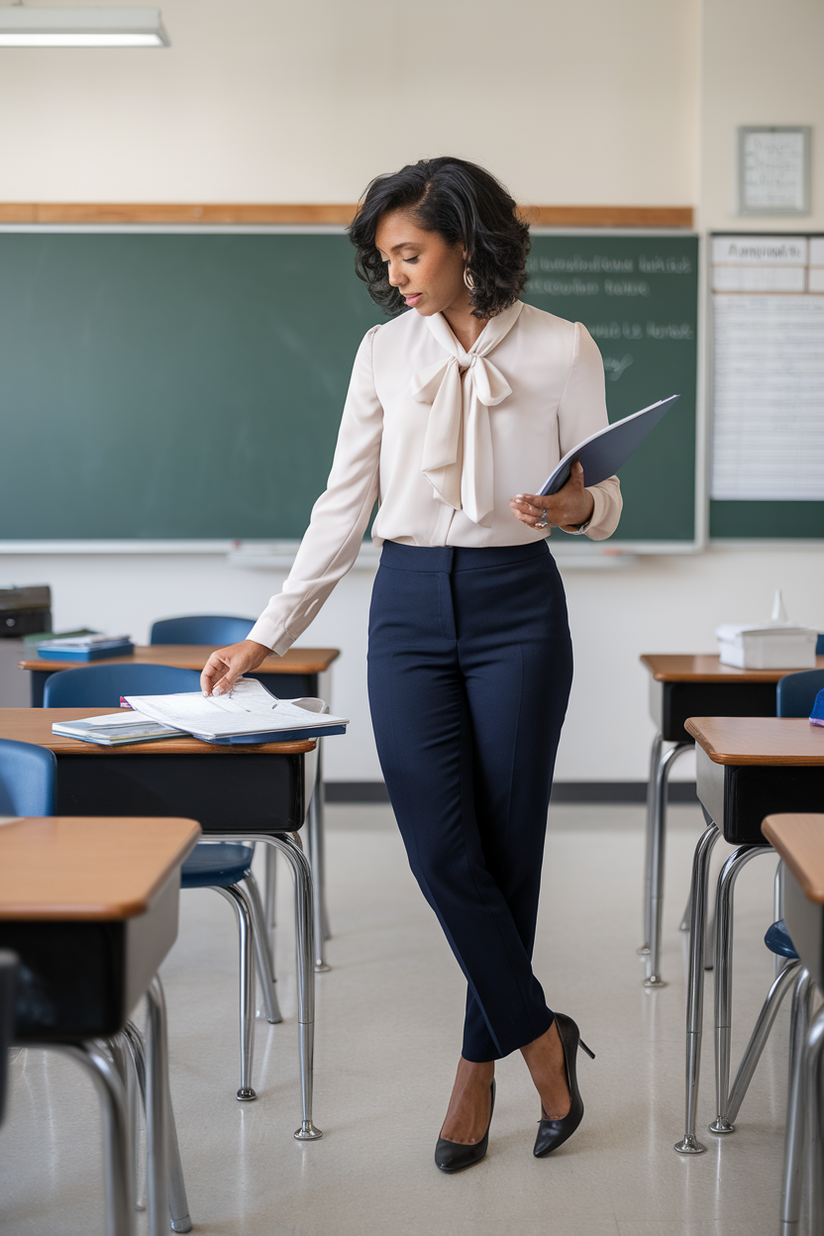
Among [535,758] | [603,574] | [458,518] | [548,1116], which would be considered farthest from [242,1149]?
[603,574]

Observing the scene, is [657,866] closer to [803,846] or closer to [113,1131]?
[803,846]

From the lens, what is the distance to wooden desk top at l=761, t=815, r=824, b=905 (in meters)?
1.07

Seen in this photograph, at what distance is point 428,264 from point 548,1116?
1.44 meters

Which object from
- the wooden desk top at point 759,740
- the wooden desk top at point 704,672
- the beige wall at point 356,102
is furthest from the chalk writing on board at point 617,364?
the wooden desk top at point 759,740

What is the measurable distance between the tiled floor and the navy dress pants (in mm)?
272

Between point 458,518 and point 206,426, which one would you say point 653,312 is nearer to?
point 206,426

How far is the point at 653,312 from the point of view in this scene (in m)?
4.28

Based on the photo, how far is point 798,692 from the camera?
2295mm

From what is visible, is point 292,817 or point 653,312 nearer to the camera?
point 292,817

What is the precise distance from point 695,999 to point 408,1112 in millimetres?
587

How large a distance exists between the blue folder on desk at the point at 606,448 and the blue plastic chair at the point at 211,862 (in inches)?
39.4

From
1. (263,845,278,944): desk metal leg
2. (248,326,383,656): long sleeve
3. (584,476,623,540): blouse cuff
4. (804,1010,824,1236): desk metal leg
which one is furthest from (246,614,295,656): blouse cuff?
(263,845,278,944): desk metal leg

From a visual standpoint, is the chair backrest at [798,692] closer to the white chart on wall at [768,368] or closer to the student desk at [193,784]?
the student desk at [193,784]

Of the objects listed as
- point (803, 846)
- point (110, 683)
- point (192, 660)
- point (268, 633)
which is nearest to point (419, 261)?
point (268, 633)
